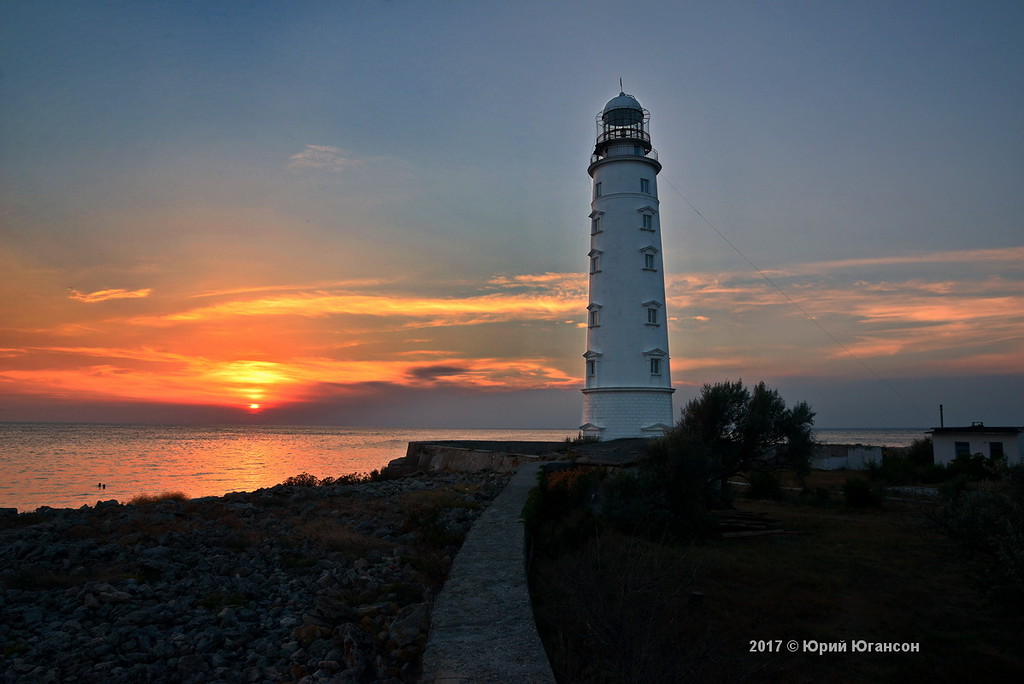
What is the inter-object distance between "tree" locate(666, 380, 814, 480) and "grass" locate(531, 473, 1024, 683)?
4608mm

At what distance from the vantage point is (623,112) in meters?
33.6

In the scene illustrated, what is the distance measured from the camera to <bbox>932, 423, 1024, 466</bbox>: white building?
3070 cm

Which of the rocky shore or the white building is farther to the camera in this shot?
the white building

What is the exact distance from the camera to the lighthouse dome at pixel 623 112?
1312 inches

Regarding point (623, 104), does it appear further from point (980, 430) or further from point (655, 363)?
point (980, 430)

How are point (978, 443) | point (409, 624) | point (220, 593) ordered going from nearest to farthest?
point (409, 624), point (220, 593), point (978, 443)

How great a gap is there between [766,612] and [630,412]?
19.4 m

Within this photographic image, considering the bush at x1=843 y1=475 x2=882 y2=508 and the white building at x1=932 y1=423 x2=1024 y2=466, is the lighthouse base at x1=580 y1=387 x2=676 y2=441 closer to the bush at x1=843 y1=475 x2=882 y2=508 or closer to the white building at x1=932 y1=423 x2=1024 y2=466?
the bush at x1=843 y1=475 x2=882 y2=508

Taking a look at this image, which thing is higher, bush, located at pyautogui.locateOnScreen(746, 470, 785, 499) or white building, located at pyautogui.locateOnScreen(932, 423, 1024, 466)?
white building, located at pyautogui.locateOnScreen(932, 423, 1024, 466)

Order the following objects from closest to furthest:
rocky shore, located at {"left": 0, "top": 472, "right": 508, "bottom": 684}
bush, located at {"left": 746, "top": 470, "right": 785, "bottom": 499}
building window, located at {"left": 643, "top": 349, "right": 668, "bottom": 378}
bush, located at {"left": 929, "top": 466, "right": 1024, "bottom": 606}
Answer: rocky shore, located at {"left": 0, "top": 472, "right": 508, "bottom": 684}
bush, located at {"left": 929, "top": 466, "right": 1024, "bottom": 606}
bush, located at {"left": 746, "top": 470, "right": 785, "bottom": 499}
building window, located at {"left": 643, "top": 349, "right": 668, "bottom": 378}

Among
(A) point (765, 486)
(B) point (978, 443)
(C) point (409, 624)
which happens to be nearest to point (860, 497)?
(A) point (765, 486)

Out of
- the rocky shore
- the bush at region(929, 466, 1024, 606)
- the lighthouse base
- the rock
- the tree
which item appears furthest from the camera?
the lighthouse base

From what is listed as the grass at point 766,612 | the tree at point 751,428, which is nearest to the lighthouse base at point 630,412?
the tree at point 751,428

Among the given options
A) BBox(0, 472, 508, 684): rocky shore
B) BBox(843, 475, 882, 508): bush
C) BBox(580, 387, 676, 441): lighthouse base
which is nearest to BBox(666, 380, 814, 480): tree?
BBox(843, 475, 882, 508): bush
